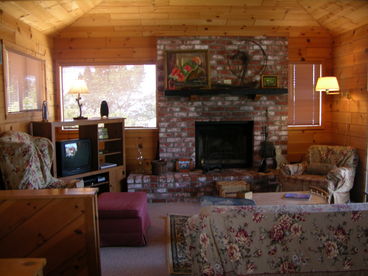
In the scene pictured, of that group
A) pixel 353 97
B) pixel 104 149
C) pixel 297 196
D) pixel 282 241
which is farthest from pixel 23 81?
pixel 353 97

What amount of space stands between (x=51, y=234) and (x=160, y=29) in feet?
13.0

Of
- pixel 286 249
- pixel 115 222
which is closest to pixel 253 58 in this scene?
pixel 115 222

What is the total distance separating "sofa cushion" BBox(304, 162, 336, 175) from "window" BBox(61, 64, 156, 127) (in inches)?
99.0

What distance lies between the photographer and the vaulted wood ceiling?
4973mm

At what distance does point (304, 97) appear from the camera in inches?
240

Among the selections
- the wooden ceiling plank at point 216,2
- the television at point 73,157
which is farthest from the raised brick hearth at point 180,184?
the wooden ceiling plank at point 216,2

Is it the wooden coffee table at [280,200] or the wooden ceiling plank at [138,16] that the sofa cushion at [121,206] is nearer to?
the wooden coffee table at [280,200]

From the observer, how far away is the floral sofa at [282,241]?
2135 mm

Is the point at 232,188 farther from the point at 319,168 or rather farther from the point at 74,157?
the point at 74,157

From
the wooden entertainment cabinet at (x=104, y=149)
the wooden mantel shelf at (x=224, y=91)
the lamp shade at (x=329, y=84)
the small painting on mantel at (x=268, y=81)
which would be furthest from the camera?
the small painting on mantel at (x=268, y=81)

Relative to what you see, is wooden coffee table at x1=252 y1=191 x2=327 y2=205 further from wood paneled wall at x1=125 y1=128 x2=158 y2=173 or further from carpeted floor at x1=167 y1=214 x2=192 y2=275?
wood paneled wall at x1=125 y1=128 x2=158 y2=173

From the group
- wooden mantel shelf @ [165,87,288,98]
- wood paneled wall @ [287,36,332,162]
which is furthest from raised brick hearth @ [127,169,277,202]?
wooden mantel shelf @ [165,87,288,98]

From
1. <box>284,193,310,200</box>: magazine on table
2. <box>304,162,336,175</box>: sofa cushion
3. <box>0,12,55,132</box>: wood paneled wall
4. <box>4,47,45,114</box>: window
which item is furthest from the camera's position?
<box>304,162,336,175</box>: sofa cushion

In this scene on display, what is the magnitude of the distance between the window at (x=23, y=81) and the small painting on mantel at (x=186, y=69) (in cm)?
186
